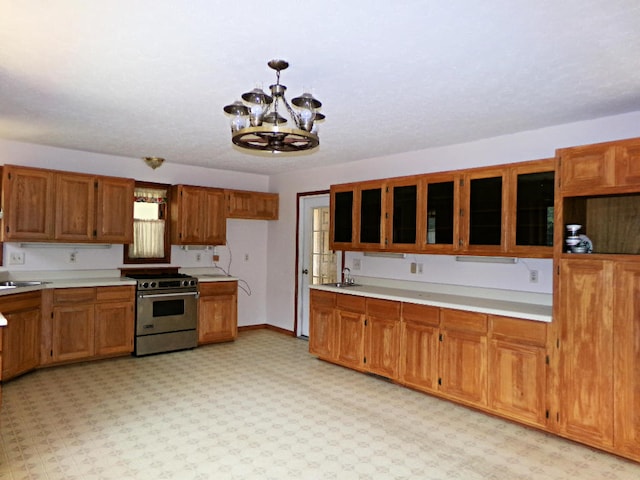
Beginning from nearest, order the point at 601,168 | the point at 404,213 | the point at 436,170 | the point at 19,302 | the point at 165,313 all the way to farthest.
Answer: the point at 601,168, the point at 19,302, the point at 404,213, the point at 436,170, the point at 165,313

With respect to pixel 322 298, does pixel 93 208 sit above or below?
above

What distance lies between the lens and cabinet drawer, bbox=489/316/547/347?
3344 mm

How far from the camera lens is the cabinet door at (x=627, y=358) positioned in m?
2.90

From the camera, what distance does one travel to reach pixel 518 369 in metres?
3.46

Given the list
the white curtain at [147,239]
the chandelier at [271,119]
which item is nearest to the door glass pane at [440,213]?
the chandelier at [271,119]

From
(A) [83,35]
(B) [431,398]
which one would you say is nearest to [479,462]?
(B) [431,398]

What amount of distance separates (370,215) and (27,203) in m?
3.65

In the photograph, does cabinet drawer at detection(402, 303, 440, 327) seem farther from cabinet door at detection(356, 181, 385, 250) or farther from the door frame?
the door frame

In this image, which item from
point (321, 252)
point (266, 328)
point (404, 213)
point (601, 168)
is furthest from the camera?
point (266, 328)

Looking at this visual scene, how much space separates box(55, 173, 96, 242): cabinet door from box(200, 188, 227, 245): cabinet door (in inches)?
55.1

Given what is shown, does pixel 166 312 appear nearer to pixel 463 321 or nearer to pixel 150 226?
pixel 150 226

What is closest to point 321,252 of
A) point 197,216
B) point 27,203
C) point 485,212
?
point 197,216

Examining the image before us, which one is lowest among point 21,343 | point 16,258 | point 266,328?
point 266,328

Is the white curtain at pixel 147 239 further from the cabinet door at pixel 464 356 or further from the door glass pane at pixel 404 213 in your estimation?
the cabinet door at pixel 464 356
